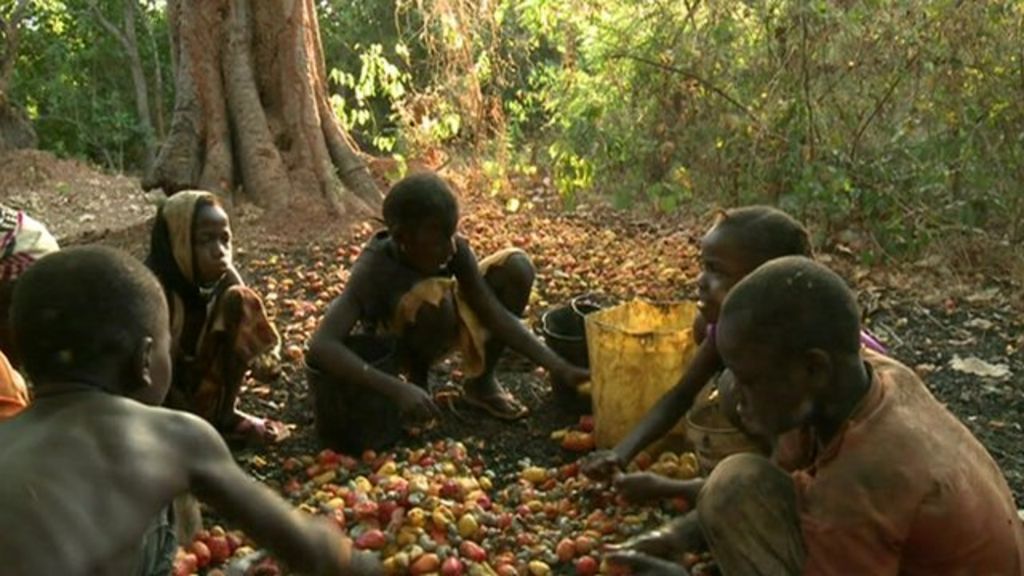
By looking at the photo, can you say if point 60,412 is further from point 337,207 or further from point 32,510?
point 337,207

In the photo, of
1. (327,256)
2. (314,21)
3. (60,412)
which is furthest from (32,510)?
(314,21)

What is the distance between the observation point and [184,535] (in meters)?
3.11

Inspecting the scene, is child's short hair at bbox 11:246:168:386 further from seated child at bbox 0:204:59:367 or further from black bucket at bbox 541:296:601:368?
black bucket at bbox 541:296:601:368

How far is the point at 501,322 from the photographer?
410cm

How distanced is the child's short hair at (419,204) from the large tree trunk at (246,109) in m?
3.21

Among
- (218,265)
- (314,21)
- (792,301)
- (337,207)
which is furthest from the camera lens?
(314,21)

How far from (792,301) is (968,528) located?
0.55 metres

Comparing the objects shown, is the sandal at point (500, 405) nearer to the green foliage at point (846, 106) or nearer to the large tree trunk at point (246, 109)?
the green foliage at point (846, 106)

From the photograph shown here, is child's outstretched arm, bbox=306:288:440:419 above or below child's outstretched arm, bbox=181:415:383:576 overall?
below

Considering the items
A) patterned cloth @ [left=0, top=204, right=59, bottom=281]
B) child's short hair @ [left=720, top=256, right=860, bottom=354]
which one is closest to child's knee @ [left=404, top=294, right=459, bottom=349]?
patterned cloth @ [left=0, top=204, right=59, bottom=281]

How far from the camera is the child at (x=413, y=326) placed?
3.71 meters

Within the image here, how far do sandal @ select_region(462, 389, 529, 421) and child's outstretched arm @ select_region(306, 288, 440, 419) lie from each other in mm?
453

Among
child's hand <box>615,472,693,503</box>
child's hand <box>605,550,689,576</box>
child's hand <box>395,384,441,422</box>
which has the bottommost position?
child's hand <box>605,550,689,576</box>

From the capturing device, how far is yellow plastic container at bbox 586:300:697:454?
356 cm
